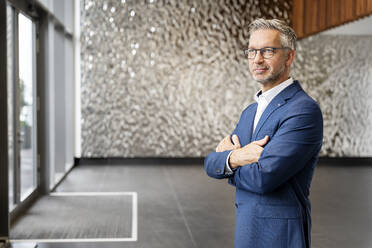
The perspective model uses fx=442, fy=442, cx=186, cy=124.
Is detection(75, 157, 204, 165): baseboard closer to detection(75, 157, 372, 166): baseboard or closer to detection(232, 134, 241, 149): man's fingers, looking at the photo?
detection(75, 157, 372, 166): baseboard

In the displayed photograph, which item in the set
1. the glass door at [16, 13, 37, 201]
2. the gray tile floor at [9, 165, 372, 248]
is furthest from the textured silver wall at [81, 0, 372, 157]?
the glass door at [16, 13, 37, 201]

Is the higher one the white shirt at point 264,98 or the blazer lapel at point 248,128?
the white shirt at point 264,98

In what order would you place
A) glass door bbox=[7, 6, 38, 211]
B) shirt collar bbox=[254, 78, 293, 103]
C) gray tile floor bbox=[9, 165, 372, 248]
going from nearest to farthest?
shirt collar bbox=[254, 78, 293, 103] → gray tile floor bbox=[9, 165, 372, 248] → glass door bbox=[7, 6, 38, 211]

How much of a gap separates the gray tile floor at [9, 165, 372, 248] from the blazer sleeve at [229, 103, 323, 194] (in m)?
2.16

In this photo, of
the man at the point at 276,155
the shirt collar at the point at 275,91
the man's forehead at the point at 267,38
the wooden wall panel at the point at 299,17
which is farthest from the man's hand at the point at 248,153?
the wooden wall panel at the point at 299,17

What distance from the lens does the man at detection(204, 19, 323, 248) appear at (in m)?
1.44

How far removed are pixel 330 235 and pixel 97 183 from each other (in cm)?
324

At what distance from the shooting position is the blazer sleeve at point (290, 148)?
1.44m

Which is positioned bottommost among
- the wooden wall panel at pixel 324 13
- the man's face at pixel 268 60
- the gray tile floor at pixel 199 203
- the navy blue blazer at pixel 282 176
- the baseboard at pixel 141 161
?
the gray tile floor at pixel 199 203

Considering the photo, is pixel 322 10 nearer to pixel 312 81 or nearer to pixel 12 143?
pixel 312 81

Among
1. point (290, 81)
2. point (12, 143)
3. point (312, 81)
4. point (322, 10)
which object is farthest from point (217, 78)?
point (290, 81)

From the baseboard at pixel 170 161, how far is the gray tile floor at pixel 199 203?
0.68ft

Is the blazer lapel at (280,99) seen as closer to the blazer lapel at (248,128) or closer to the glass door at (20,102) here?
the blazer lapel at (248,128)

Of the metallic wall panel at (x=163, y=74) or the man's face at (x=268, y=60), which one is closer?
the man's face at (x=268, y=60)
